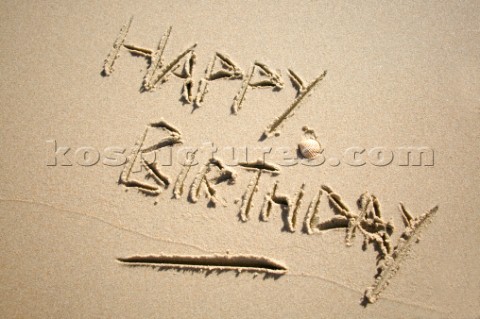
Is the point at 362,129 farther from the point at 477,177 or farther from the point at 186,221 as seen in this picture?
the point at 186,221

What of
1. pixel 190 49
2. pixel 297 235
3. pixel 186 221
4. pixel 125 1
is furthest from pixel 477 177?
pixel 125 1

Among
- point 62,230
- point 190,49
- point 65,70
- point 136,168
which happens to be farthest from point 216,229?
point 65,70

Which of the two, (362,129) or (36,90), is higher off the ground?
(362,129)

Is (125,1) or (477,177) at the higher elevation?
(125,1)

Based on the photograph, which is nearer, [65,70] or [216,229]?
[216,229]

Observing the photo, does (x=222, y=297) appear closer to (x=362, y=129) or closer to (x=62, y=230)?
(x=62, y=230)

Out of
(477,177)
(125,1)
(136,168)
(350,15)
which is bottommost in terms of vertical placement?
(136,168)
